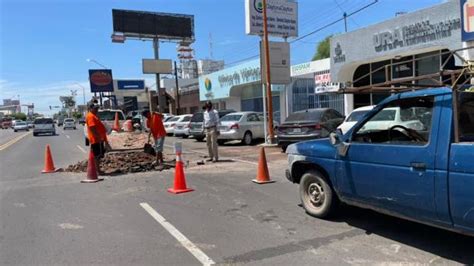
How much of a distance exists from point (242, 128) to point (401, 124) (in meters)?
15.6

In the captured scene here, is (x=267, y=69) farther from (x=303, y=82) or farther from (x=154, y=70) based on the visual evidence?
(x=154, y=70)

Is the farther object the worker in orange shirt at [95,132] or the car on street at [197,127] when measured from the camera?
the car on street at [197,127]

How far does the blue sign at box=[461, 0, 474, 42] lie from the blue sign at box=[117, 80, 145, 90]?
297ft

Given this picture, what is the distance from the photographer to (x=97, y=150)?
11.9m

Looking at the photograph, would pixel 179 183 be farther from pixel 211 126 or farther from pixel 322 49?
pixel 322 49

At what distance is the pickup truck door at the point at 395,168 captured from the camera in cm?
486

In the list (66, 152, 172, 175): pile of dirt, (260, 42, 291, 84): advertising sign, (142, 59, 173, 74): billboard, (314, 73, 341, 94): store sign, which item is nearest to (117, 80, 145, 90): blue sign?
(142, 59, 173, 74): billboard

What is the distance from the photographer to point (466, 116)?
4836 millimetres

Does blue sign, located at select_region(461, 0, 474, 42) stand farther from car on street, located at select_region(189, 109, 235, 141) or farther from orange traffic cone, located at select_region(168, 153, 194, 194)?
car on street, located at select_region(189, 109, 235, 141)

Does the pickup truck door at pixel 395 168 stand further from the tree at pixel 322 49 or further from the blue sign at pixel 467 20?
the tree at pixel 322 49

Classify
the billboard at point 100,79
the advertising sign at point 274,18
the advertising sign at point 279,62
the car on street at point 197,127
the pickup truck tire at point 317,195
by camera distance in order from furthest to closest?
the billboard at point 100,79 → the car on street at point 197,127 → the advertising sign at point 274,18 → the advertising sign at point 279,62 → the pickup truck tire at point 317,195

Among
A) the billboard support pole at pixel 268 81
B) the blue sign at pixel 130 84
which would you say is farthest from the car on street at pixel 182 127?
the blue sign at pixel 130 84

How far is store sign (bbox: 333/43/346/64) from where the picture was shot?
20678 millimetres

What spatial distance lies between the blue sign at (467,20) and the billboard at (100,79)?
65531mm
